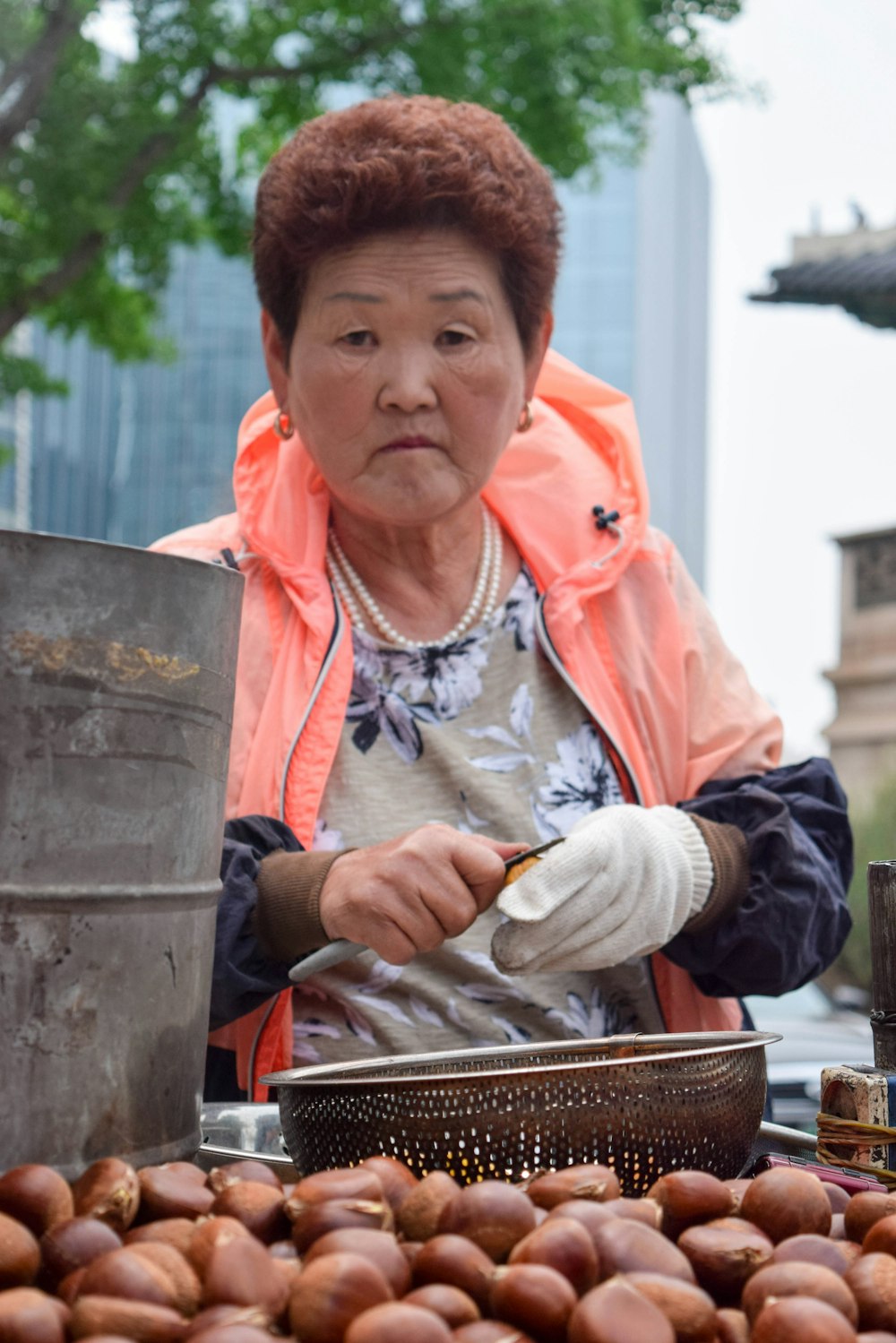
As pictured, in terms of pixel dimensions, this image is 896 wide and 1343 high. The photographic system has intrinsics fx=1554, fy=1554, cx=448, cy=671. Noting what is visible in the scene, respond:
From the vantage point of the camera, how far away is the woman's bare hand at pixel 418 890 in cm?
168

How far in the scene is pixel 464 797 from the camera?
235cm

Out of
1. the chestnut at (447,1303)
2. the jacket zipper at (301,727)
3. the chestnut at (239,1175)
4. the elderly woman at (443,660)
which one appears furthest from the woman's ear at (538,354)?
the chestnut at (447,1303)

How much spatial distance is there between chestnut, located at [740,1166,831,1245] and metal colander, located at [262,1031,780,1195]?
0.12m

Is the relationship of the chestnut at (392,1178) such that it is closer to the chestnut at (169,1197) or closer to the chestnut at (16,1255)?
the chestnut at (169,1197)

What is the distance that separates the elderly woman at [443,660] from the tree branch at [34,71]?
732cm

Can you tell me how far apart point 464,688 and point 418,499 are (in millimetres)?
311

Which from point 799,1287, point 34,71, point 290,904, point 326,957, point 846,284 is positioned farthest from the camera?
point 846,284

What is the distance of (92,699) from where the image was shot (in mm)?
1203

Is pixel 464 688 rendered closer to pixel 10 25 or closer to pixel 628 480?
pixel 628 480

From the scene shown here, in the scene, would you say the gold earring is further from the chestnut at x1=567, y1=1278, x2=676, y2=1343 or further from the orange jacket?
the chestnut at x1=567, y1=1278, x2=676, y2=1343

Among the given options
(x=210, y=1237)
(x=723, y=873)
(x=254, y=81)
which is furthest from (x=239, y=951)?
(x=254, y=81)

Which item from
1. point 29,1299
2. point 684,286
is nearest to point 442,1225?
point 29,1299

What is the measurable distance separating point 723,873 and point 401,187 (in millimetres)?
1079

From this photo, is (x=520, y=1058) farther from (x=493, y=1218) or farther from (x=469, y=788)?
(x=469, y=788)
